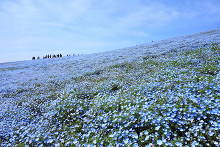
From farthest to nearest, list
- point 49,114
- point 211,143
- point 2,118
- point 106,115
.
A: point 2,118, point 49,114, point 106,115, point 211,143

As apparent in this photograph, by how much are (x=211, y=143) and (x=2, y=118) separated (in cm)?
887

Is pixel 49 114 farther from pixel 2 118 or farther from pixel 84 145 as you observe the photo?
pixel 84 145

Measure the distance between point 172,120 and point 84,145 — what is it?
2.74 metres

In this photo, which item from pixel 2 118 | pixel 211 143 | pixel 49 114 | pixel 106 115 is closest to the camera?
pixel 211 143

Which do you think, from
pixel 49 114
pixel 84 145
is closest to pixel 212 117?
pixel 84 145

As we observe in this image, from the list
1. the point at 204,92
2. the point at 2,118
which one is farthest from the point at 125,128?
the point at 2,118

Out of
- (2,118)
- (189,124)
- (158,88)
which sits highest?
(158,88)

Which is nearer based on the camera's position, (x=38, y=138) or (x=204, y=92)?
(x=38, y=138)

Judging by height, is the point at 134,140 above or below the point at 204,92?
below

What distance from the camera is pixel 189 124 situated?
5.34 m

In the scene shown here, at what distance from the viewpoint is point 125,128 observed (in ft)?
19.2

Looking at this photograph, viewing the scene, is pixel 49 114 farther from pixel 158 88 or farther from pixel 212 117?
pixel 212 117

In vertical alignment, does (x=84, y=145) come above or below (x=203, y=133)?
below

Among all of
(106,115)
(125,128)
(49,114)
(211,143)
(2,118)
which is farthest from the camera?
(2,118)
